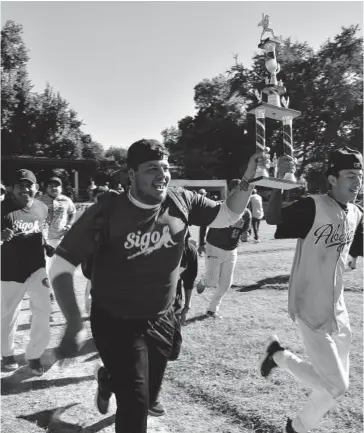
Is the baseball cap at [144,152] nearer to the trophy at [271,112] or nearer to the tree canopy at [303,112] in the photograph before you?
the trophy at [271,112]

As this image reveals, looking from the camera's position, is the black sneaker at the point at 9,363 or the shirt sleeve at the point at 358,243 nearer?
the shirt sleeve at the point at 358,243

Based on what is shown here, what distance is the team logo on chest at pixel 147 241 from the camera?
10.1 feet

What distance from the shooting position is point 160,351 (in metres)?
3.31

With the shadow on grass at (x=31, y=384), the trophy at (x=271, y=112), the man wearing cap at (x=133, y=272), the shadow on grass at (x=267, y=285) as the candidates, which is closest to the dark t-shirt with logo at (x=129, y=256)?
the man wearing cap at (x=133, y=272)

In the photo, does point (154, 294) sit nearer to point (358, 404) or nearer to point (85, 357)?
point (358, 404)

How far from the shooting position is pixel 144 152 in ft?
10.5

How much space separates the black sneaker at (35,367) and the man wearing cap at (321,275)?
110 inches

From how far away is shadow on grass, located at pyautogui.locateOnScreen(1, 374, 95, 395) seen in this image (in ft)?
16.0

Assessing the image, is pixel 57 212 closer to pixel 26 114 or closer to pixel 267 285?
pixel 267 285

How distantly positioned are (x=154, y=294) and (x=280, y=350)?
164 cm

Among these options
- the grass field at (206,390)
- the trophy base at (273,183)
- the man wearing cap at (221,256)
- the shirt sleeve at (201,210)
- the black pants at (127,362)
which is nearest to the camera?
the black pants at (127,362)

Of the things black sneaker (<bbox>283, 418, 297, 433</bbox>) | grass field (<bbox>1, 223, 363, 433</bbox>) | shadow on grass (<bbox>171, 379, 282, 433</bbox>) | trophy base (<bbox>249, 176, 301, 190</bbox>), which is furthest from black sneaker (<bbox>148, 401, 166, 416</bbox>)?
trophy base (<bbox>249, 176, 301, 190</bbox>)

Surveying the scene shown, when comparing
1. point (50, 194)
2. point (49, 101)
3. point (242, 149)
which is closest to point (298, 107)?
point (242, 149)

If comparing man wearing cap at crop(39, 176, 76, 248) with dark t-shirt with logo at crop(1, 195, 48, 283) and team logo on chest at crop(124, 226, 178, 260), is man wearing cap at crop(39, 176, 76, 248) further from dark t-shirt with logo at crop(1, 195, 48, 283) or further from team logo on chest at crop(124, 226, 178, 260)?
team logo on chest at crop(124, 226, 178, 260)
